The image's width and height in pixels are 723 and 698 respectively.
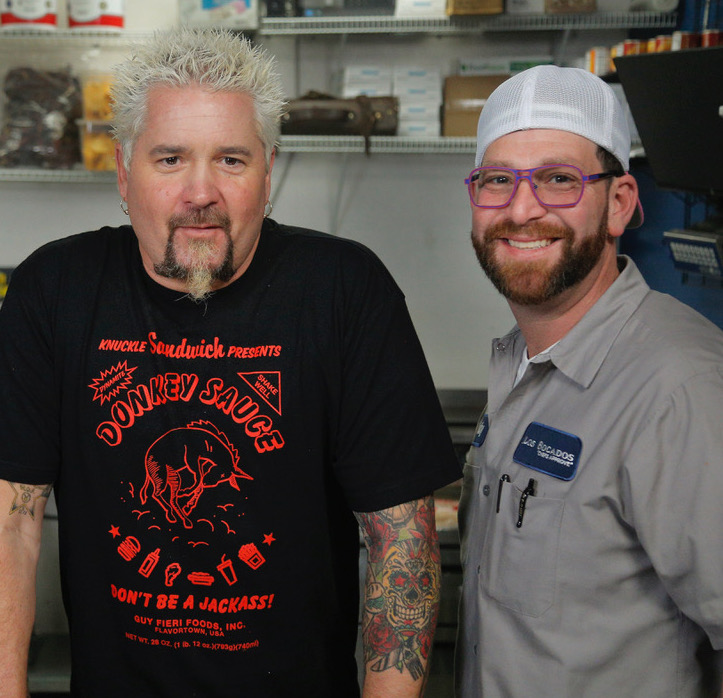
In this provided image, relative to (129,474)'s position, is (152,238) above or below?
above

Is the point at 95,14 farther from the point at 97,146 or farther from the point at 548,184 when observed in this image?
the point at 548,184

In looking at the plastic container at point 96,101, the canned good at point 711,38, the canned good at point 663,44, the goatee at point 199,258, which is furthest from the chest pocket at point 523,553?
the plastic container at point 96,101

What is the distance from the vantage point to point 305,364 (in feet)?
4.04

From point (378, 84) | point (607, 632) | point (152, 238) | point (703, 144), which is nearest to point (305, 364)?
point (152, 238)

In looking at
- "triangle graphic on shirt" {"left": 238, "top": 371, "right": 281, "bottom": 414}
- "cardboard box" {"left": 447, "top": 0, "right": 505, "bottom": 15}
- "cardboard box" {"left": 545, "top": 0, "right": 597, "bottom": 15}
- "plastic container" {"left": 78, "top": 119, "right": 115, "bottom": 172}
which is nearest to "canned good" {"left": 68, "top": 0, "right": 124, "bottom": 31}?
"plastic container" {"left": 78, "top": 119, "right": 115, "bottom": 172}

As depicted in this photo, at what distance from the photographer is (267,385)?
123 cm

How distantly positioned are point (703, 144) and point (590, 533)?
1.00 metres

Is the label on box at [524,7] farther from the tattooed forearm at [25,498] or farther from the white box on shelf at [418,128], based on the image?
the tattooed forearm at [25,498]

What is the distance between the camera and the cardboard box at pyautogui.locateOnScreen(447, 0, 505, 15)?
2.68 meters

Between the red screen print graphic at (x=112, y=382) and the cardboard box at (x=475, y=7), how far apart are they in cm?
192

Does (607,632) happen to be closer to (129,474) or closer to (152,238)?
(129,474)

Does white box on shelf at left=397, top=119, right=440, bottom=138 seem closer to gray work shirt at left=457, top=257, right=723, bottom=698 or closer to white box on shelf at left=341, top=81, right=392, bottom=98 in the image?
white box on shelf at left=341, top=81, right=392, bottom=98

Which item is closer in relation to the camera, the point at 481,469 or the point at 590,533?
the point at 590,533

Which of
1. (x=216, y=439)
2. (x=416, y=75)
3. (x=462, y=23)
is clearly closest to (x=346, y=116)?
(x=416, y=75)
